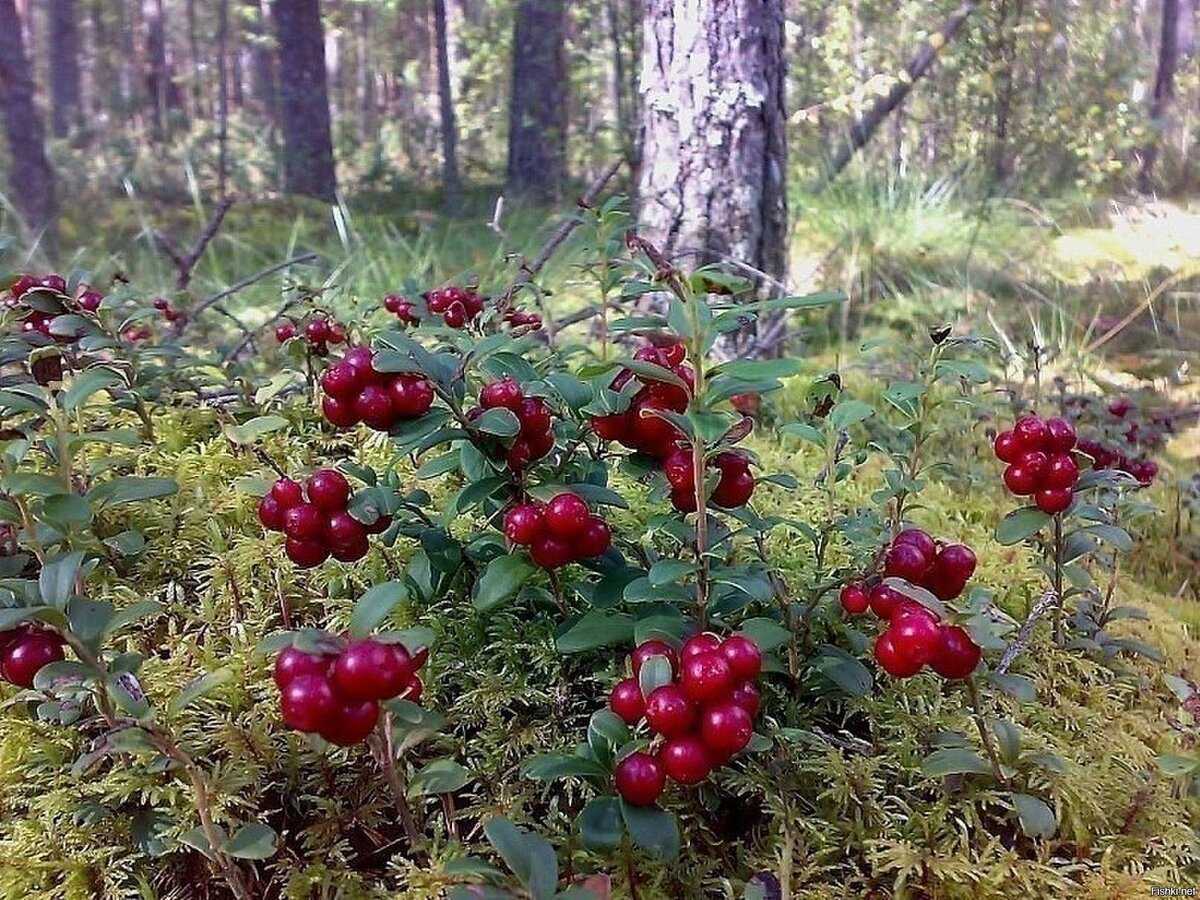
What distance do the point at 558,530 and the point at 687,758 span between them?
27 centimetres

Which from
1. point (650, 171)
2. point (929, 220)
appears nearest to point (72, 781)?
point (650, 171)

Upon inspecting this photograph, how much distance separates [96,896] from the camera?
1064mm

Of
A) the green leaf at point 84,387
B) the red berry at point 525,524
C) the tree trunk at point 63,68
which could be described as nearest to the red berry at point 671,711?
the red berry at point 525,524

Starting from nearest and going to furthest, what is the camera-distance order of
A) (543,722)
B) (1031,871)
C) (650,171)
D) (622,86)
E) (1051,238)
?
(1031,871)
(543,722)
(650,171)
(1051,238)
(622,86)

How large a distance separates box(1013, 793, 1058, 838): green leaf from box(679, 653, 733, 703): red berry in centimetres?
42

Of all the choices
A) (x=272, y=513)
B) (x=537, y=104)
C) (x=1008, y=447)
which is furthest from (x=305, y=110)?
(x=1008, y=447)

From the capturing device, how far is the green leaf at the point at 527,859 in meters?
0.86

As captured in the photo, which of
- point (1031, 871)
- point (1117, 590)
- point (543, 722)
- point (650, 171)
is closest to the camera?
point (1031, 871)

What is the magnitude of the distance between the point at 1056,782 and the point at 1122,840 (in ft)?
0.35

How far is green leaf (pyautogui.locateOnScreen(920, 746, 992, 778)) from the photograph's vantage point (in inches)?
40.8

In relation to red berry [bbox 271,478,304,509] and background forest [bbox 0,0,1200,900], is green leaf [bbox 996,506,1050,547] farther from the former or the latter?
red berry [bbox 271,478,304,509]

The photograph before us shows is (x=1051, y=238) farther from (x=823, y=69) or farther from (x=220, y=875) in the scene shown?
(x=220, y=875)

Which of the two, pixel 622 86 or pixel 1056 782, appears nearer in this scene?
pixel 1056 782

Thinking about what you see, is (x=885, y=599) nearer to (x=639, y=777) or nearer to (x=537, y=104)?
(x=639, y=777)
